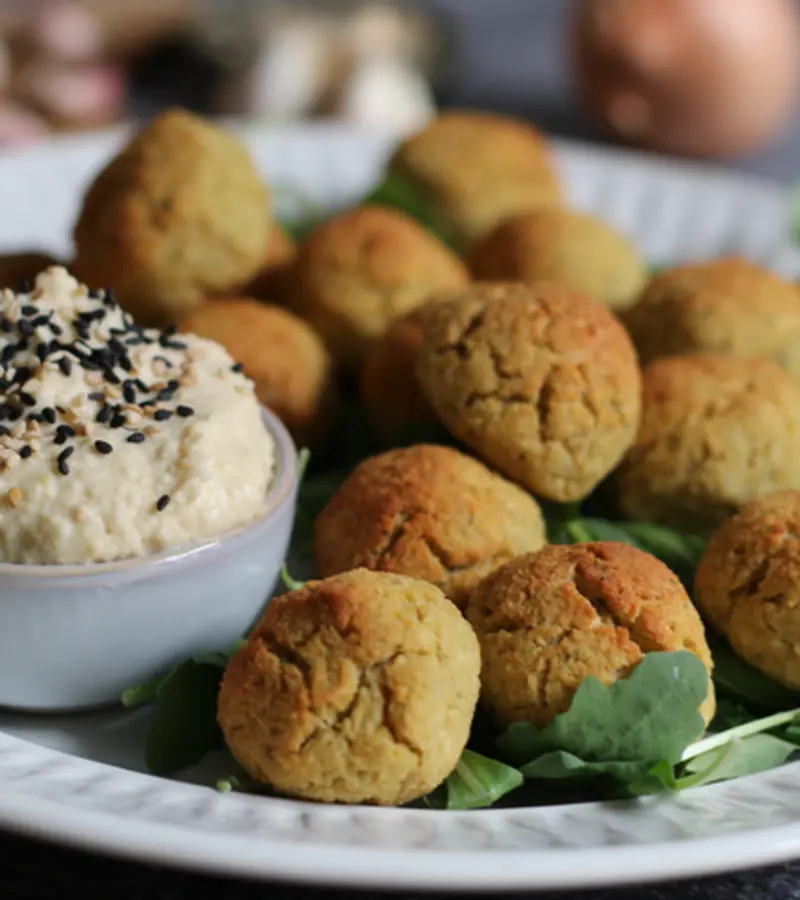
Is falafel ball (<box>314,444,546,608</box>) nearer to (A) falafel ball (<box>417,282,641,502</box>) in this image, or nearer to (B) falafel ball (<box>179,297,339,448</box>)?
(A) falafel ball (<box>417,282,641,502</box>)

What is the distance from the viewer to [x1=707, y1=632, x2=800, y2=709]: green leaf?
5.81ft

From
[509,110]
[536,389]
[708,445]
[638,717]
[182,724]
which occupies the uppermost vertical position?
[536,389]

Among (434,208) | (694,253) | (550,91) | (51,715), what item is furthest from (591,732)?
(550,91)

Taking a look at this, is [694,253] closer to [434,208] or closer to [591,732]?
[434,208]

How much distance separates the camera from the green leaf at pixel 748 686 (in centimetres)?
177

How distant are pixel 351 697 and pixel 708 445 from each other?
822 mm

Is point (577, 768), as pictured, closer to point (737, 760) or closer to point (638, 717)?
point (638, 717)

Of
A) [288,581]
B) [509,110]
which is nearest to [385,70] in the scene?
[509,110]

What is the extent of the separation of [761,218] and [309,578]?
195 cm

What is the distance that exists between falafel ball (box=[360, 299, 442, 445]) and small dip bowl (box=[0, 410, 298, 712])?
1.39 ft

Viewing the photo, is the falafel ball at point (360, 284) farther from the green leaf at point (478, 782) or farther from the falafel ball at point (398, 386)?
the green leaf at point (478, 782)

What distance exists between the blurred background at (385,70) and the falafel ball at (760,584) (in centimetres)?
278

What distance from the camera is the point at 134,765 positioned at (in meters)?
1.69

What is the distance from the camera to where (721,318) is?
2.28 m
